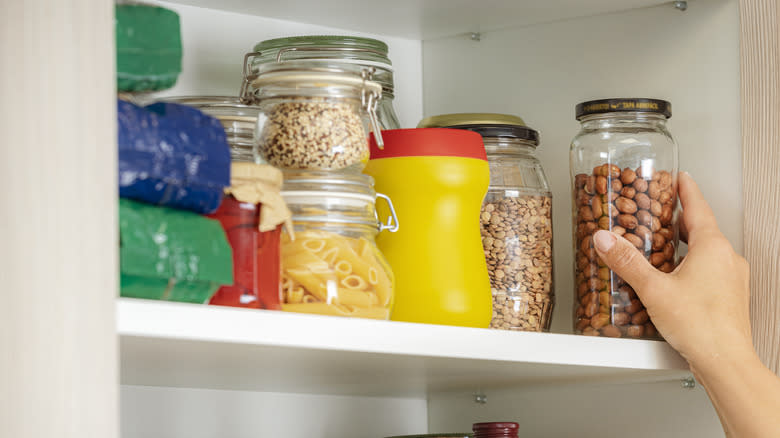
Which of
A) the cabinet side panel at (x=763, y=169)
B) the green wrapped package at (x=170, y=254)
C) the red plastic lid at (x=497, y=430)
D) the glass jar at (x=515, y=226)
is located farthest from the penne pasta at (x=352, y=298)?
the cabinet side panel at (x=763, y=169)

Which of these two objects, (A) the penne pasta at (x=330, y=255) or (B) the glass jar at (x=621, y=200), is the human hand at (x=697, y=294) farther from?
(A) the penne pasta at (x=330, y=255)

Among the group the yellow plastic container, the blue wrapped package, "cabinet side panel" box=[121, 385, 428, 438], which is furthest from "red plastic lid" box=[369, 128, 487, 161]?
"cabinet side panel" box=[121, 385, 428, 438]

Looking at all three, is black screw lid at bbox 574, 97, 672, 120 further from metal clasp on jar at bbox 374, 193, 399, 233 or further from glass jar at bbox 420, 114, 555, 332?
metal clasp on jar at bbox 374, 193, 399, 233

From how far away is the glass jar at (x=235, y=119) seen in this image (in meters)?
0.84

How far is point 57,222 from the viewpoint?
0.55 metres

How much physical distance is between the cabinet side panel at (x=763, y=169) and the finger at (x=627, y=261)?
0.13m

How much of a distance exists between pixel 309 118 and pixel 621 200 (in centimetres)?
38

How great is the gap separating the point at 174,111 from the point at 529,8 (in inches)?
24.6

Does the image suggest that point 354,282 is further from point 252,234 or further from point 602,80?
point 602,80

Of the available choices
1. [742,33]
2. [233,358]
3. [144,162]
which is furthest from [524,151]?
[144,162]

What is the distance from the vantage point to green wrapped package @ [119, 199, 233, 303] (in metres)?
0.60

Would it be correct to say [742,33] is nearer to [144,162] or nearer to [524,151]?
[524,151]

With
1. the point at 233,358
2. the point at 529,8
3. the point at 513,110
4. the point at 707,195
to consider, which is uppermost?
the point at 529,8

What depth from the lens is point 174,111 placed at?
2.06 feet
